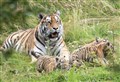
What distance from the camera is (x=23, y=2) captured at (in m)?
2.03

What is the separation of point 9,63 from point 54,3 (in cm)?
360

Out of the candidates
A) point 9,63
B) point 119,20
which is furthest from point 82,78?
point 119,20

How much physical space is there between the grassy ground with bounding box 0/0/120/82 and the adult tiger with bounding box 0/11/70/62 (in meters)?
0.21

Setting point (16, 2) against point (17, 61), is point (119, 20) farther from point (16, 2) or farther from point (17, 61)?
point (16, 2)

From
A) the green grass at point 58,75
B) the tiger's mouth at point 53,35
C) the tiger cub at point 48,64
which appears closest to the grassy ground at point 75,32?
the green grass at point 58,75

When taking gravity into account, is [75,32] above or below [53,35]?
below

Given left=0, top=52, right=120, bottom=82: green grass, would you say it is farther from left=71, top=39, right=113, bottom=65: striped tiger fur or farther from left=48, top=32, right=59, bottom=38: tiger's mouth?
left=48, top=32, right=59, bottom=38: tiger's mouth

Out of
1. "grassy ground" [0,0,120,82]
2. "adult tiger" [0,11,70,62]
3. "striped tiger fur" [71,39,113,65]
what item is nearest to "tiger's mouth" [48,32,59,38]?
"adult tiger" [0,11,70,62]

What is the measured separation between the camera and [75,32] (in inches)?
364

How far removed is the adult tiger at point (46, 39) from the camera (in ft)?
25.9

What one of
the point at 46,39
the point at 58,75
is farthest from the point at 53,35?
the point at 58,75

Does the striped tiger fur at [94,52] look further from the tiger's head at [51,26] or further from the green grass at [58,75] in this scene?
the tiger's head at [51,26]

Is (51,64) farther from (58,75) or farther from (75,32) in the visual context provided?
(75,32)

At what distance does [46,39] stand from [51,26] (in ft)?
1.45
